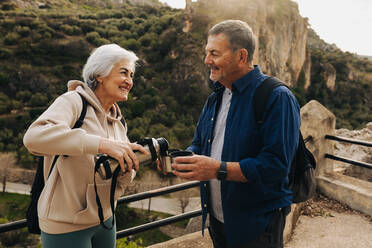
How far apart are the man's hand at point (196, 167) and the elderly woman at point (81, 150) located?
24cm

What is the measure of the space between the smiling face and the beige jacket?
169 millimetres

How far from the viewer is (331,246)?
3.40 meters

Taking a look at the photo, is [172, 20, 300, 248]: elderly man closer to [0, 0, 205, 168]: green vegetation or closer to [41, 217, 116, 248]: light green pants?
[41, 217, 116, 248]: light green pants

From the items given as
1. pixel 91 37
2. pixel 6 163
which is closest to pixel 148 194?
pixel 6 163

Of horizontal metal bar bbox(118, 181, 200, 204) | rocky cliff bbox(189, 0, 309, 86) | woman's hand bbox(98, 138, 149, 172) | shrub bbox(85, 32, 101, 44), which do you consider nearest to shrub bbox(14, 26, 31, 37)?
shrub bbox(85, 32, 101, 44)

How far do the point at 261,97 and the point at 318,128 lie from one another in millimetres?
3431

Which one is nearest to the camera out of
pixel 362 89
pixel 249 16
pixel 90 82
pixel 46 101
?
pixel 90 82

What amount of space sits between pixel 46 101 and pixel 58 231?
33238mm

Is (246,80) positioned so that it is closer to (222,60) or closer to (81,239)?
(222,60)

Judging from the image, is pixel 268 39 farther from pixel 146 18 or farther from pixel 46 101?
pixel 46 101

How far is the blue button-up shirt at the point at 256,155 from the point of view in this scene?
1.50 m

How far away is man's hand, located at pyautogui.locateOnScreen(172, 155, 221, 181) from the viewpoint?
1.54 metres

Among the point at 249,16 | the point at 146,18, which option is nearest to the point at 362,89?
the point at 249,16

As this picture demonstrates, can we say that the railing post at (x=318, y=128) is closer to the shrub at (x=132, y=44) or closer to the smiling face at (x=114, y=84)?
the smiling face at (x=114, y=84)
